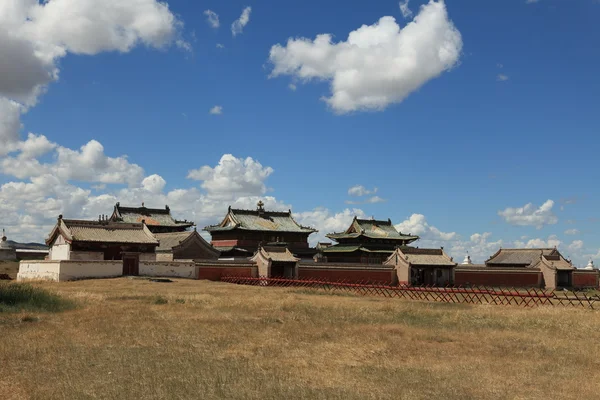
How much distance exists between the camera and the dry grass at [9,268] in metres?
56.3

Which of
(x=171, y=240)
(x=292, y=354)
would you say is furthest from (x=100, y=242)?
(x=292, y=354)

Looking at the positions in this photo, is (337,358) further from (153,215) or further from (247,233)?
(153,215)

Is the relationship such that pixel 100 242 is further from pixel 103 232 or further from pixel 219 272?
pixel 219 272

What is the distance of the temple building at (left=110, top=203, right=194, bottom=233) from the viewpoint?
6475 centimetres

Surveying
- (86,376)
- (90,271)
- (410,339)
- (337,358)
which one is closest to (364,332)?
(410,339)

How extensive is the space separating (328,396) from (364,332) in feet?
28.4

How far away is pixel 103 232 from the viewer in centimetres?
4844

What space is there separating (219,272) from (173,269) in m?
4.01

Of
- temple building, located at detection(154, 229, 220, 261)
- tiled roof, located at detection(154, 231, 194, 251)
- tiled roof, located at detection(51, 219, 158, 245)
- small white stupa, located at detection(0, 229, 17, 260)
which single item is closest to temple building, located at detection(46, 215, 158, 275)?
tiled roof, located at detection(51, 219, 158, 245)

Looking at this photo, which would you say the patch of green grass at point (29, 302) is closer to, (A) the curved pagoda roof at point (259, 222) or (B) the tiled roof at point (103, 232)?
(B) the tiled roof at point (103, 232)

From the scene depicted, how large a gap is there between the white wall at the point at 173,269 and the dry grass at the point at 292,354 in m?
21.5

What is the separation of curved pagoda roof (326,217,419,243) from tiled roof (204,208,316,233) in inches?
159

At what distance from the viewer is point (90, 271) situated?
147 feet

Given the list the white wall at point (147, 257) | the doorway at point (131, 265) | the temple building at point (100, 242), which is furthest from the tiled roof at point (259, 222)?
the doorway at point (131, 265)
